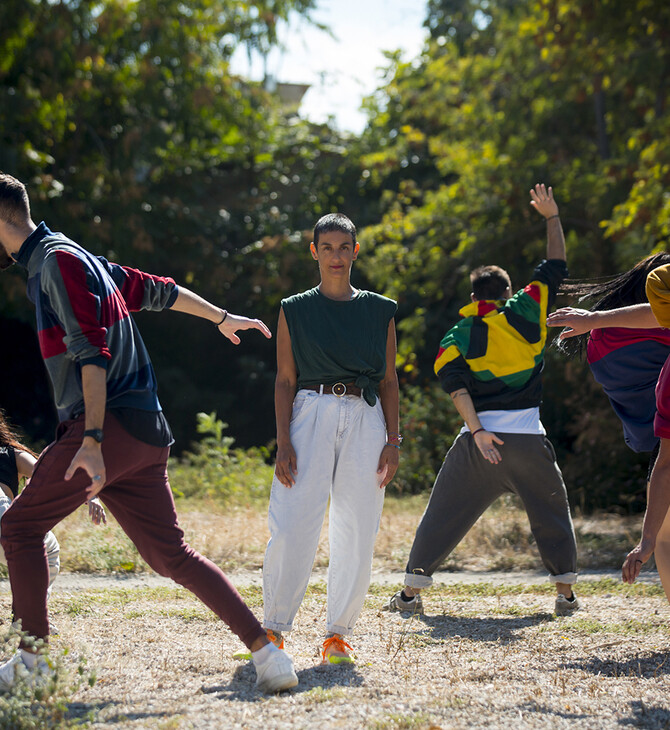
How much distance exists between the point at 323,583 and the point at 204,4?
10.9 m

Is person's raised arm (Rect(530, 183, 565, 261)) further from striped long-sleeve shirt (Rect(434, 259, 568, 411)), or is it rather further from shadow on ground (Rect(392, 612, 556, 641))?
shadow on ground (Rect(392, 612, 556, 641))

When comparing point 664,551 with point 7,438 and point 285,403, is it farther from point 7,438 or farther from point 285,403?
point 7,438

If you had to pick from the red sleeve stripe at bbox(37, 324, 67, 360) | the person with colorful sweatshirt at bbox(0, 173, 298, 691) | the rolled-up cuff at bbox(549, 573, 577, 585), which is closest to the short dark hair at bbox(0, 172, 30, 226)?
the person with colorful sweatshirt at bbox(0, 173, 298, 691)

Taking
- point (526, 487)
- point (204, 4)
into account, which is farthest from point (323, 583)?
point (204, 4)

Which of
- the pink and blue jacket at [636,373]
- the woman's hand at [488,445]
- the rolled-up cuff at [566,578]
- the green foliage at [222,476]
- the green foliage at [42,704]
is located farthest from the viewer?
the green foliage at [222,476]

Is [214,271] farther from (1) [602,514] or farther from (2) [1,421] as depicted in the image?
(2) [1,421]

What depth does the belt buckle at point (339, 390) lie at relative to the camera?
3980 mm

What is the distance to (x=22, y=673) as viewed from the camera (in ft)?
9.71

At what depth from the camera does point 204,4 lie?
1435 centimetres

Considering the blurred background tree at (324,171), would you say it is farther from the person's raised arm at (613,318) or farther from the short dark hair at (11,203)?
the short dark hair at (11,203)

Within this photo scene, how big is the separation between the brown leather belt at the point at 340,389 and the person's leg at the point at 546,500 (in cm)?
148

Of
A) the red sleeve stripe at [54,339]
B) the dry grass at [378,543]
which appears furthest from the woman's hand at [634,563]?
the dry grass at [378,543]

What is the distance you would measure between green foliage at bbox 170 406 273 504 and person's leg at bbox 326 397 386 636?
18.6 ft

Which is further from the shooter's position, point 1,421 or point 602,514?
point 602,514
